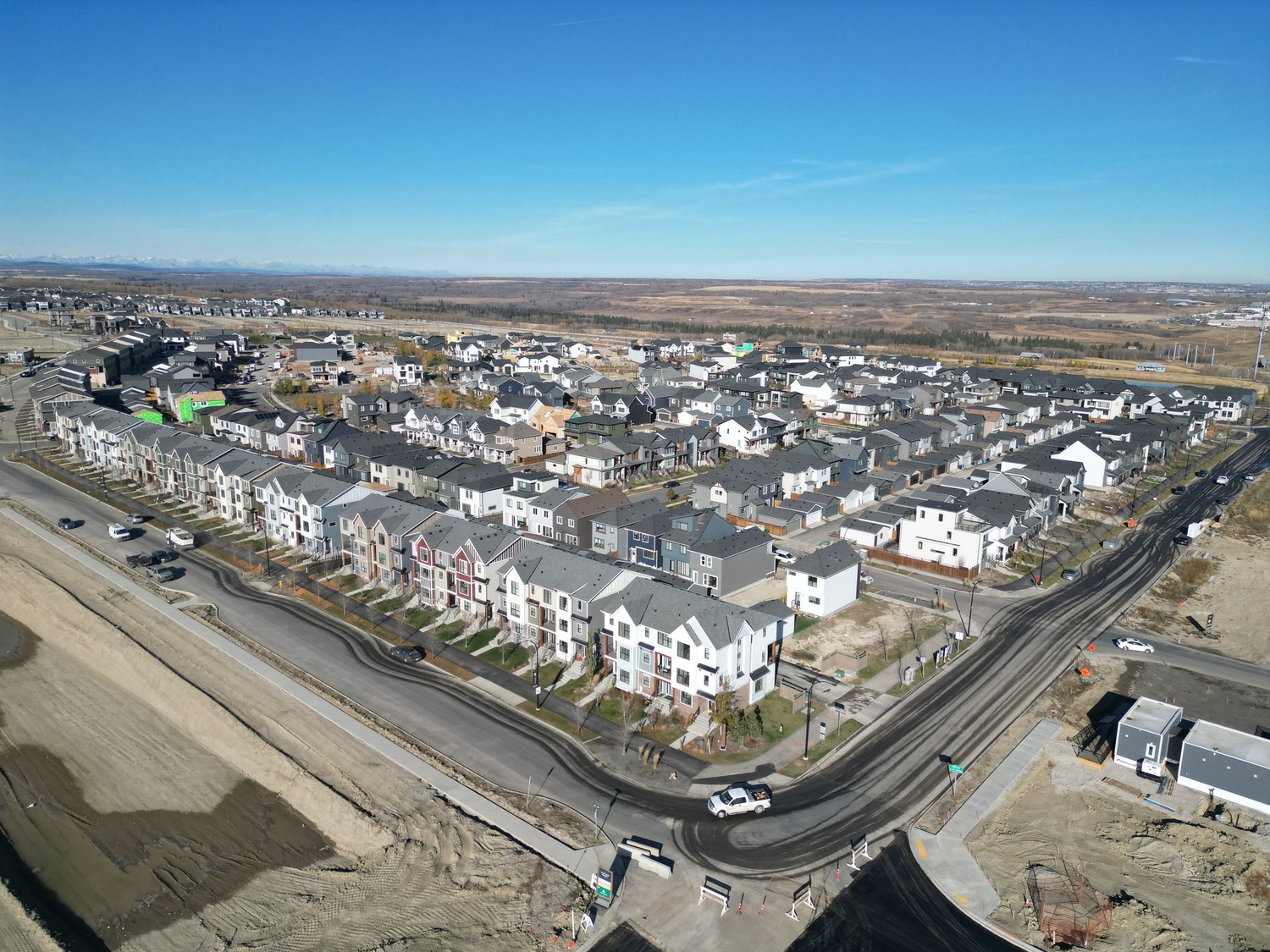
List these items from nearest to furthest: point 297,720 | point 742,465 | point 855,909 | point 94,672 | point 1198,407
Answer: point 855,909, point 297,720, point 94,672, point 742,465, point 1198,407

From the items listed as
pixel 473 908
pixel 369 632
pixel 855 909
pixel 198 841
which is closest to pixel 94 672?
pixel 369 632

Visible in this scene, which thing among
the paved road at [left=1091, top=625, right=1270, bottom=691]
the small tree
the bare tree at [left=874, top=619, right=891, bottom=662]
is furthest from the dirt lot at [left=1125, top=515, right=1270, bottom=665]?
the small tree

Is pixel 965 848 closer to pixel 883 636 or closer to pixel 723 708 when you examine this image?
pixel 723 708

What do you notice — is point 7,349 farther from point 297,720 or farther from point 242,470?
point 297,720

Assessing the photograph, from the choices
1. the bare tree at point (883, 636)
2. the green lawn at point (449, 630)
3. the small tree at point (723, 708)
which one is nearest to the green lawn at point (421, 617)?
the green lawn at point (449, 630)

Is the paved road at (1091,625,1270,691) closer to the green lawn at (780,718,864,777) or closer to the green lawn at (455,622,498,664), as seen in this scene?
the green lawn at (780,718,864,777)

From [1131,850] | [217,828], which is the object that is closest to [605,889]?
[217,828]
